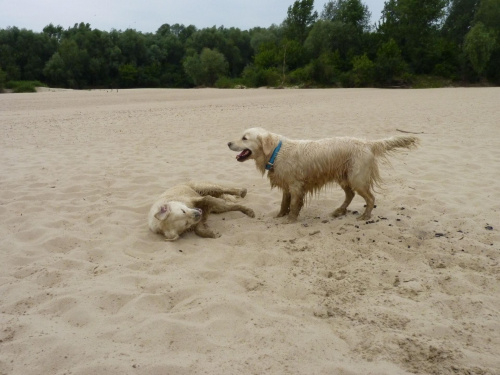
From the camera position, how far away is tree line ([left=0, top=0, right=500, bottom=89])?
4597 centimetres

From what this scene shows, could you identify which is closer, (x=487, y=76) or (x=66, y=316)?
(x=66, y=316)

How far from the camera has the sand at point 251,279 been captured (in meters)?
2.82

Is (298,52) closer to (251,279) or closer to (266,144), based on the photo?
(266,144)

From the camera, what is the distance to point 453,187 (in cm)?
629

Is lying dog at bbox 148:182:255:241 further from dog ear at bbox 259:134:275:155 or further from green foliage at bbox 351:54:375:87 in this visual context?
green foliage at bbox 351:54:375:87

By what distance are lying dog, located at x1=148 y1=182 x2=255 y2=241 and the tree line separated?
42.0m

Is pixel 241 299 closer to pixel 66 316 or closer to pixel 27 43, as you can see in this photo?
pixel 66 316

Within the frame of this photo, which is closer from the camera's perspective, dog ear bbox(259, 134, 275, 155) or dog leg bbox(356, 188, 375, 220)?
dog leg bbox(356, 188, 375, 220)

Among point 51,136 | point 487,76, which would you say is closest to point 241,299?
point 51,136

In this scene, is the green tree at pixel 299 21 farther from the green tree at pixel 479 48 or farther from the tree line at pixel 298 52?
the green tree at pixel 479 48

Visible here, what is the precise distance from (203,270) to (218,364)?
4.62ft

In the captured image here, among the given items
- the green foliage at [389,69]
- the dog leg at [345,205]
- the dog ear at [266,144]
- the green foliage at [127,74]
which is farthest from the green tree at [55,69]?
the dog leg at [345,205]

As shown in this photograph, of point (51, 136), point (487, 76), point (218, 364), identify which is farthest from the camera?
point (487, 76)

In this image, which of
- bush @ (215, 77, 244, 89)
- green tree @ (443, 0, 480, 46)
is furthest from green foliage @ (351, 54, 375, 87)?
green tree @ (443, 0, 480, 46)
